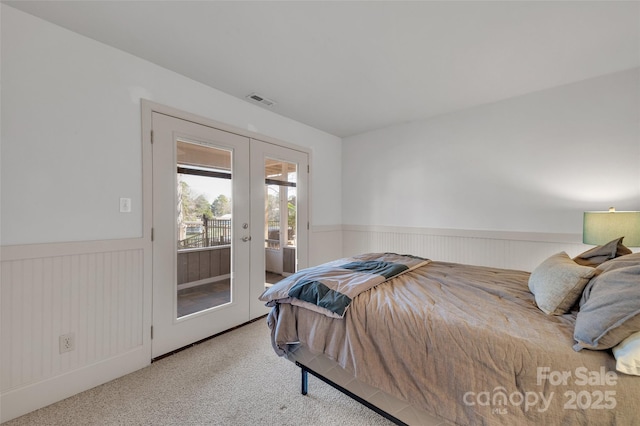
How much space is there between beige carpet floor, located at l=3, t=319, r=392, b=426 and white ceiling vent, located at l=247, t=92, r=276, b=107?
257 centimetres

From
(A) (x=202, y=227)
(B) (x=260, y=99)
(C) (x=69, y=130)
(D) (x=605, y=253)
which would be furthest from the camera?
(B) (x=260, y=99)

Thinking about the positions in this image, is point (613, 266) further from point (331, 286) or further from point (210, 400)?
point (210, 400)

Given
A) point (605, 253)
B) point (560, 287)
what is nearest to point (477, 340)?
point (560, 287)

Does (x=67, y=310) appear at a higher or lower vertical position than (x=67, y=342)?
higher

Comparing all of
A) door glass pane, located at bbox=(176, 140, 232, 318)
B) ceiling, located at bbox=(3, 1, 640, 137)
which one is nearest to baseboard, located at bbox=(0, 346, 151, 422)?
door glass pane, located at bbox=(176, 140, 232, 318)

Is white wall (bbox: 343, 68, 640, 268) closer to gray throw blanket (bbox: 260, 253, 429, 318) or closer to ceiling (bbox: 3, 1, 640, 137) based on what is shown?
ceiling (bbox: 3, 1, 640, 137)

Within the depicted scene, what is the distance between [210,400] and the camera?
5.66ft

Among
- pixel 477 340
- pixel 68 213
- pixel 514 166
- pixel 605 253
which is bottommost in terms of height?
pixel 477 340

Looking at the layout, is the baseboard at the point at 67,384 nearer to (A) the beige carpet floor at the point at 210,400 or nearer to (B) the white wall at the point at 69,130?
(A) the beige carpet floor at the point at 210,400

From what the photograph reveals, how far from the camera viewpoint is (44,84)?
171cm

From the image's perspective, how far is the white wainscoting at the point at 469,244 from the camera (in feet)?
8.65

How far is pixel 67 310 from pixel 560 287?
3.01 meters

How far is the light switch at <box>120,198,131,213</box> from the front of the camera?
2.03 meters

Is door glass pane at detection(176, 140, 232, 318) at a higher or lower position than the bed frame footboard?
higher
